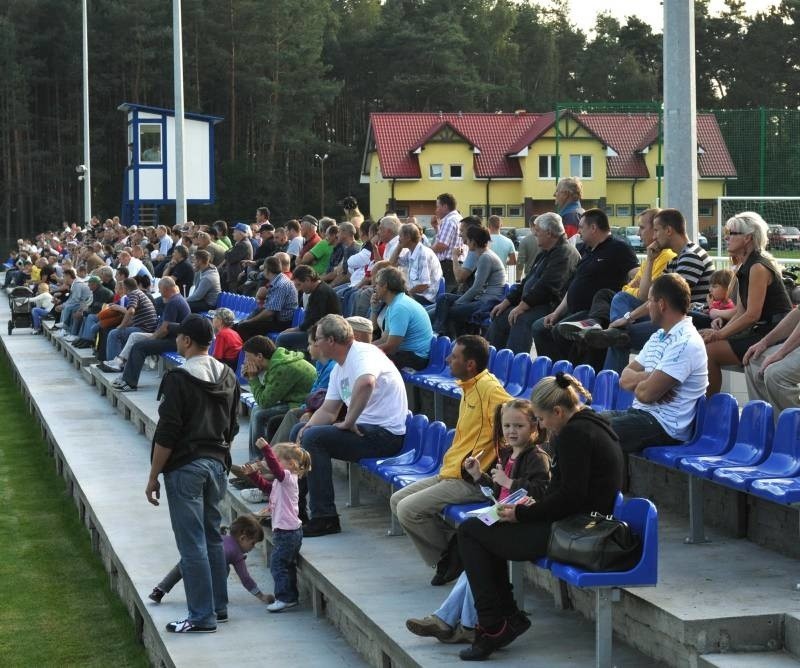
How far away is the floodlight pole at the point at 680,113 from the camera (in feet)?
31.2

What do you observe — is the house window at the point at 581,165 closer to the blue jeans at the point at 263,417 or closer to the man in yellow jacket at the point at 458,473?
the blue jeans at the point at 263,417

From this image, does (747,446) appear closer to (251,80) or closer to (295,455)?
(295,455)

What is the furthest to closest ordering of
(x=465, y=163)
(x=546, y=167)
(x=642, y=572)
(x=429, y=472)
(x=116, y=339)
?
Result: (x=465, y=163) < (x=546, y=167) < (x=116, y=339) < (x=429, y=472) < (x=642, y=572)

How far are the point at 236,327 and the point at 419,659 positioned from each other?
943 centimetres

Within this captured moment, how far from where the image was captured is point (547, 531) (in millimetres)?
6184

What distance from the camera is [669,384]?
7289 mm

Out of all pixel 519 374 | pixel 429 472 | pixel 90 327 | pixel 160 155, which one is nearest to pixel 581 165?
pixel 160 155

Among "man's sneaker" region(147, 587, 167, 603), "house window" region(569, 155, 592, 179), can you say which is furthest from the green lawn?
"house window" region(569, 155, 592, 179)

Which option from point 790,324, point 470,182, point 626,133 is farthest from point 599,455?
point 470,182

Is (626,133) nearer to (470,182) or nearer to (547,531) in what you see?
(470,182)

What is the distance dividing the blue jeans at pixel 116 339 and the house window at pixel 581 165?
24.4m

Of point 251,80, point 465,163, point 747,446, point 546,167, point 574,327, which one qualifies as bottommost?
point 747,446

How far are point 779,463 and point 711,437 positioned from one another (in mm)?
602

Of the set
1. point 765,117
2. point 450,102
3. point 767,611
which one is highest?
point 450,102
